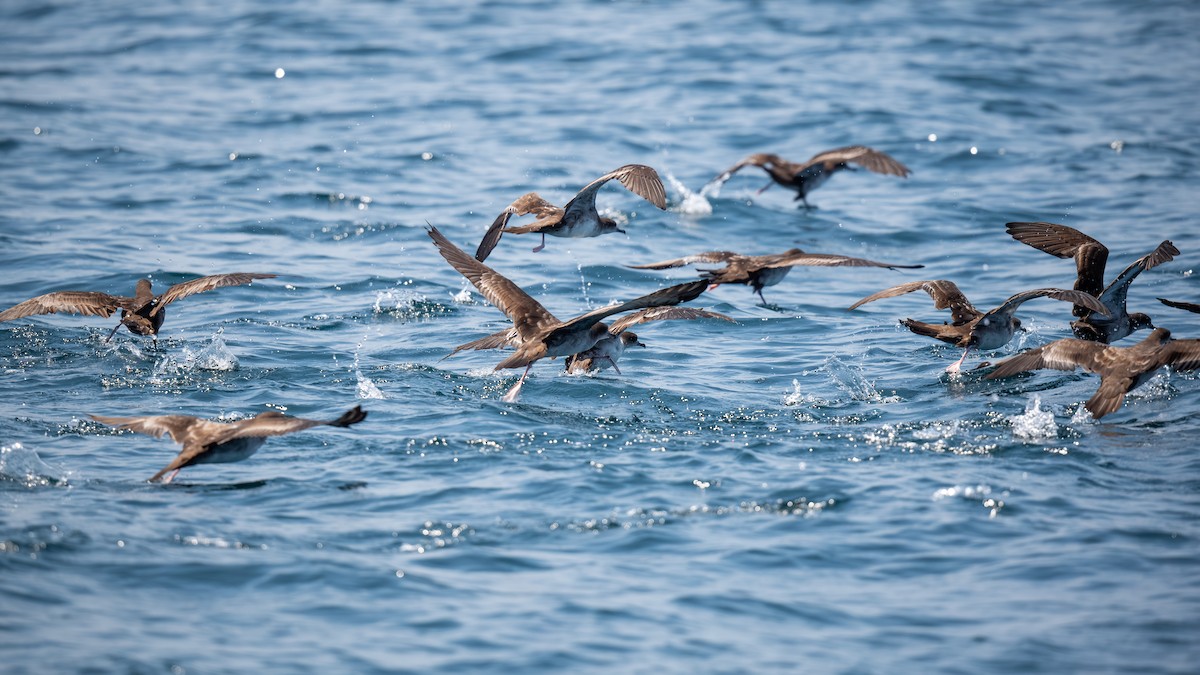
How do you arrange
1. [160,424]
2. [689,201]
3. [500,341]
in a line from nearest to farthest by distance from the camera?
1. [160,424]
2. [500,341]
3. [689,201]

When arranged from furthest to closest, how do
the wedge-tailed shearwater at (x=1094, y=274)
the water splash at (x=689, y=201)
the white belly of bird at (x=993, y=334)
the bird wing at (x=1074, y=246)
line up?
the water splash at (x=689, y=201) < the bird wing at (x=1074, y=246) < the wedge-tailed shearwater at (x=1094, y=274) < the white belly of bird at (x=993, y=334)

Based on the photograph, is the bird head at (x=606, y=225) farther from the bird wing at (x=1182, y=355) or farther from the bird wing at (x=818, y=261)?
the bird wing at (x=1182, y=355)

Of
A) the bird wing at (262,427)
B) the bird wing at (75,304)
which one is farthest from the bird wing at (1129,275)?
the bird wing at (75,304)

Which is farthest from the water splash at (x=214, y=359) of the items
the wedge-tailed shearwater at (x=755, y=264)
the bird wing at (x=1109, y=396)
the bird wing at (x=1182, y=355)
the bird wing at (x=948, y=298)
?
the bird wing at (x=1182, y=355)

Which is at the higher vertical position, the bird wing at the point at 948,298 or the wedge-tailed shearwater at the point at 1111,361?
the bird wing at the point at 948,298

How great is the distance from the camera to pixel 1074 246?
12664 mm

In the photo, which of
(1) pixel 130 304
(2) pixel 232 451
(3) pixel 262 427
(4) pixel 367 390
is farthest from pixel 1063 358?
(1) pixel 130 304

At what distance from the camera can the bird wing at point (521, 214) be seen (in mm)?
11836

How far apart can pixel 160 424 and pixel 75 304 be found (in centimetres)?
336

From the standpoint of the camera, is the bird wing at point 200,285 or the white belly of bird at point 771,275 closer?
the bird wing at point 200,285

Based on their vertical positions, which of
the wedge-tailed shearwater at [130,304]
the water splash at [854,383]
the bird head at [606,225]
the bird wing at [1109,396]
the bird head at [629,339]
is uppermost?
the bird head at [606,225]

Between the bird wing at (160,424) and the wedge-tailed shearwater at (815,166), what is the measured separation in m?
8.98

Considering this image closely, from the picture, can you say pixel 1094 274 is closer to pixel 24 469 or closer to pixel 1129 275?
pixel 1129 275

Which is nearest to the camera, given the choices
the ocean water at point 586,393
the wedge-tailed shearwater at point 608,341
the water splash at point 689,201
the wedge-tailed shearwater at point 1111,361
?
the ocean water at point 586,393
